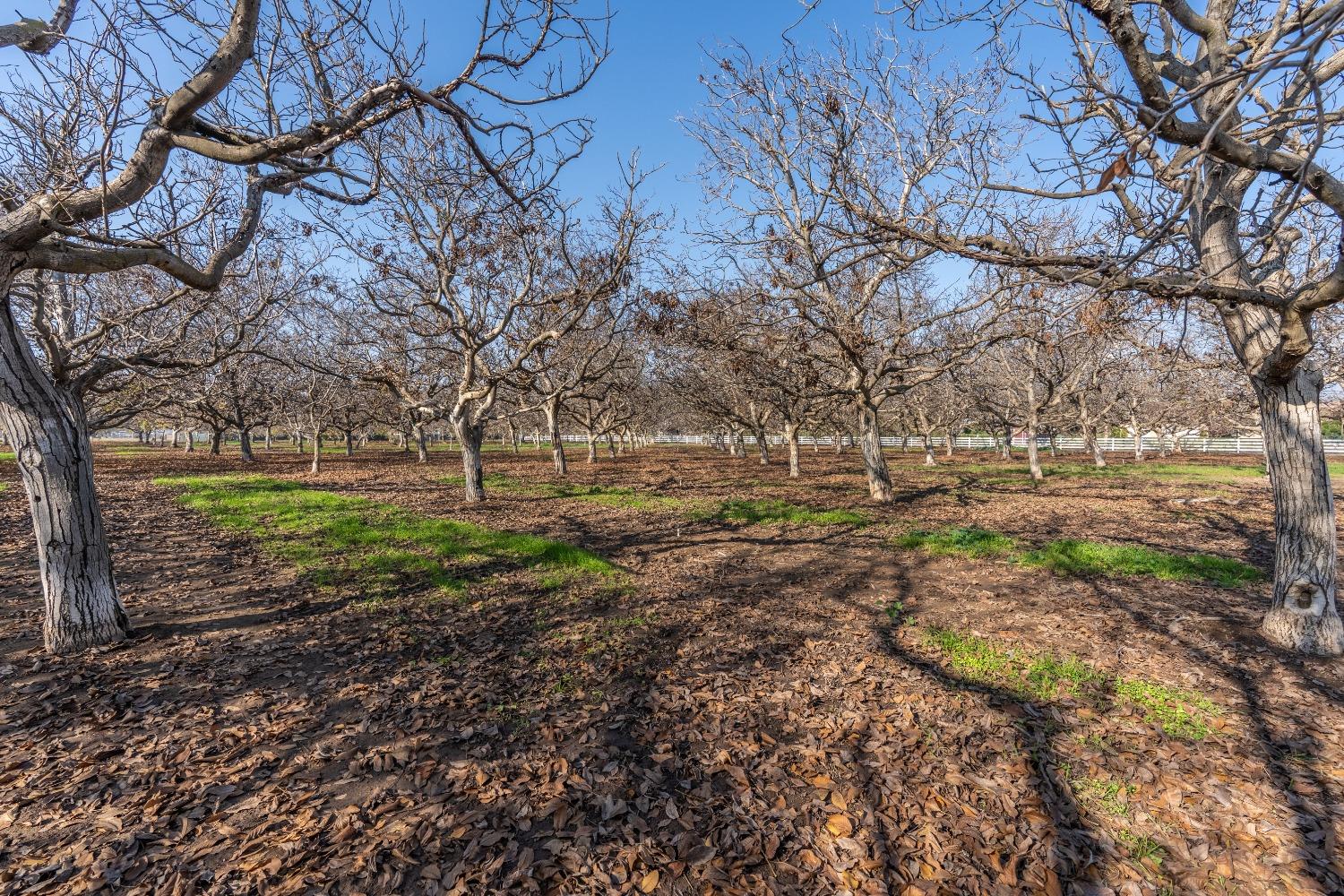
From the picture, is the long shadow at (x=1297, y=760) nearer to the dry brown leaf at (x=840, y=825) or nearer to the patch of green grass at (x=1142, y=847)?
the patch of green grass at (x=1142, y=847)

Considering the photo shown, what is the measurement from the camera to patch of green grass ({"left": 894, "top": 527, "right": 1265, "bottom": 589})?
747 cm

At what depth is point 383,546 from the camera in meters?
9.39

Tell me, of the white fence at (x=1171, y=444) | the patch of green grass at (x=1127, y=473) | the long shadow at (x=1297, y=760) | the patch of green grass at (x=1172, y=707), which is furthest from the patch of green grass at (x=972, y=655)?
the white fence at (x=1171, y=444)

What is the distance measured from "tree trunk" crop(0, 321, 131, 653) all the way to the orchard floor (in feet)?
1.18

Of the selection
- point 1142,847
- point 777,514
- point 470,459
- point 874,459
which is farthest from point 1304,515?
point 470,459

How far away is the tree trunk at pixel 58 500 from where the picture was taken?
180 inches

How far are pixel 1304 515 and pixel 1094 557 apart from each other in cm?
371

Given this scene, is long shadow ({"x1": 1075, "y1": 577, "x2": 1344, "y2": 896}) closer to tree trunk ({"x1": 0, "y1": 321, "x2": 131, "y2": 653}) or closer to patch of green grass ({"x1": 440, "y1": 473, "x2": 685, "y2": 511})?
tree trunk ({"x1": 0, "y1": 321, "x2": 131, "y2": 653})

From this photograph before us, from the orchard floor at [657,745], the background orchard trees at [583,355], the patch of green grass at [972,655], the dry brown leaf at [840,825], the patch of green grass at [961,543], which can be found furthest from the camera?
the background orchard trees at [583,355]

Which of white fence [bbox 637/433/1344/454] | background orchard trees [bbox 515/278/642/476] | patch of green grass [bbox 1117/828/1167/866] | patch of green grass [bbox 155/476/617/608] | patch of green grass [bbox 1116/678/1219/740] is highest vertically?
background orchard trees [bbox 515/278/642/476]

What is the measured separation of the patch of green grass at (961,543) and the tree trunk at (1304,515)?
379 centimetres

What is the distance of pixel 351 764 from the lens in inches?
139

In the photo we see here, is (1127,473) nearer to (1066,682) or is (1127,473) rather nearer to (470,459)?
(1066,682)

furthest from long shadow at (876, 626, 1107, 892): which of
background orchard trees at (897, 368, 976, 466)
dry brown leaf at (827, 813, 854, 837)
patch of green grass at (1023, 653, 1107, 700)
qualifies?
background orchard trees at (897, 368, 976, 466)
